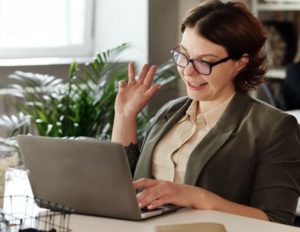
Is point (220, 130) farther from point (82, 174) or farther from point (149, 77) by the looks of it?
point (82, 174)

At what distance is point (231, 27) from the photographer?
8.27 ft

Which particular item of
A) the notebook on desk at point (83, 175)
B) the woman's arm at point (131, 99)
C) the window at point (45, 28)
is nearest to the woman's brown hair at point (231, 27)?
the woman's arm at point (131, 99)

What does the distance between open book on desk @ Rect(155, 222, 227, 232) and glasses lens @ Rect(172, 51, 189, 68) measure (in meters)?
0.74

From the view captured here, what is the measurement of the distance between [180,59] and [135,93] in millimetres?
208

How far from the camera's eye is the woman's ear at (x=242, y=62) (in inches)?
102

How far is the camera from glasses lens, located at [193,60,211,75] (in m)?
2.51

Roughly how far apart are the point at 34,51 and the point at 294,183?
267 cm

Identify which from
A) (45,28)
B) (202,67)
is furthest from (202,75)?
(45,28)

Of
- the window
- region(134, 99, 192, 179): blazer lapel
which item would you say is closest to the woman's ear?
region(134, 99, 192, 179): blazer lapel

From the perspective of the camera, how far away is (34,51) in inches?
187

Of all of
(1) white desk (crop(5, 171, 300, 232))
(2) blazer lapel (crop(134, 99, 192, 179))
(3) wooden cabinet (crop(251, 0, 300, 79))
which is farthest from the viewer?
(3) wooden cabinet (crop(251, 0, 300, 79))

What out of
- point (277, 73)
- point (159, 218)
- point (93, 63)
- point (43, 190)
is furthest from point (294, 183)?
point (277, 73)

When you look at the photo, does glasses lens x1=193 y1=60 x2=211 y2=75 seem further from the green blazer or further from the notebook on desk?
the notebook on desk

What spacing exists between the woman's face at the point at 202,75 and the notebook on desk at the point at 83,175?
0.46 metres
